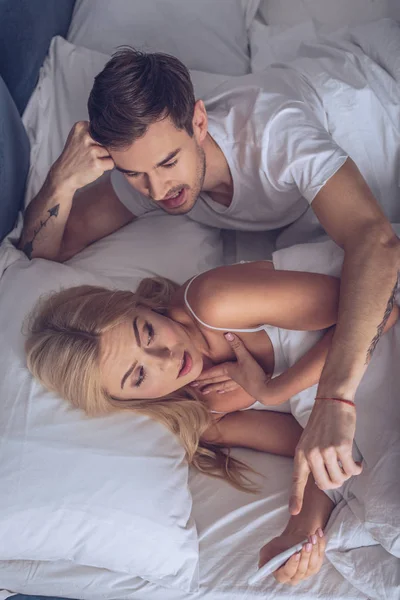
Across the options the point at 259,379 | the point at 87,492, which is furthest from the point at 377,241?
the point at 87,492

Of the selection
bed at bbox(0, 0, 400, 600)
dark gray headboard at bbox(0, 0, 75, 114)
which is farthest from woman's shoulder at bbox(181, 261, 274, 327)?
dark gray headboard at bbox(0, 0, 75, 114)

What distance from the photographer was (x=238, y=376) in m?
1.28

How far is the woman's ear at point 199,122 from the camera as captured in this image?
4.24 feet

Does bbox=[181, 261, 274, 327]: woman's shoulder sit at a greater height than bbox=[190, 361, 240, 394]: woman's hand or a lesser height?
greater

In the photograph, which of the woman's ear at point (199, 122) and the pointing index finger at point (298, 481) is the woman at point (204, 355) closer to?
the pointing index finger at point (298, 481)

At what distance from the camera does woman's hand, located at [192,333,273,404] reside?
1242 mm

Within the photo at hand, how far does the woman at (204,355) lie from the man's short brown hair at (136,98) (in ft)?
1.06

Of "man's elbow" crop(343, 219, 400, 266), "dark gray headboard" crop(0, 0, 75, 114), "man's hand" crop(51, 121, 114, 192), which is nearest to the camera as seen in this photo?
"man's elbow" crop(343, 219, 400, 266)

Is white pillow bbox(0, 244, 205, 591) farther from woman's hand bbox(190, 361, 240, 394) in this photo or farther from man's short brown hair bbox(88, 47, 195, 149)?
man's short brown hair bbox(88, 47, 195, 149)

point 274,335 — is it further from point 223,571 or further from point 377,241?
point 223,571

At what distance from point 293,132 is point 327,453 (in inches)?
27.4

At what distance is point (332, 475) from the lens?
0.92m

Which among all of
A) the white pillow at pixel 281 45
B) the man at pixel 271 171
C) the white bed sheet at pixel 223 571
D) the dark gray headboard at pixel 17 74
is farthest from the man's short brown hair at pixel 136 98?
the white bed sheet at pixel 223 571

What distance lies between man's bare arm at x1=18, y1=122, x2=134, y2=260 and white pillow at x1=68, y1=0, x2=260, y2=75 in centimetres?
46
